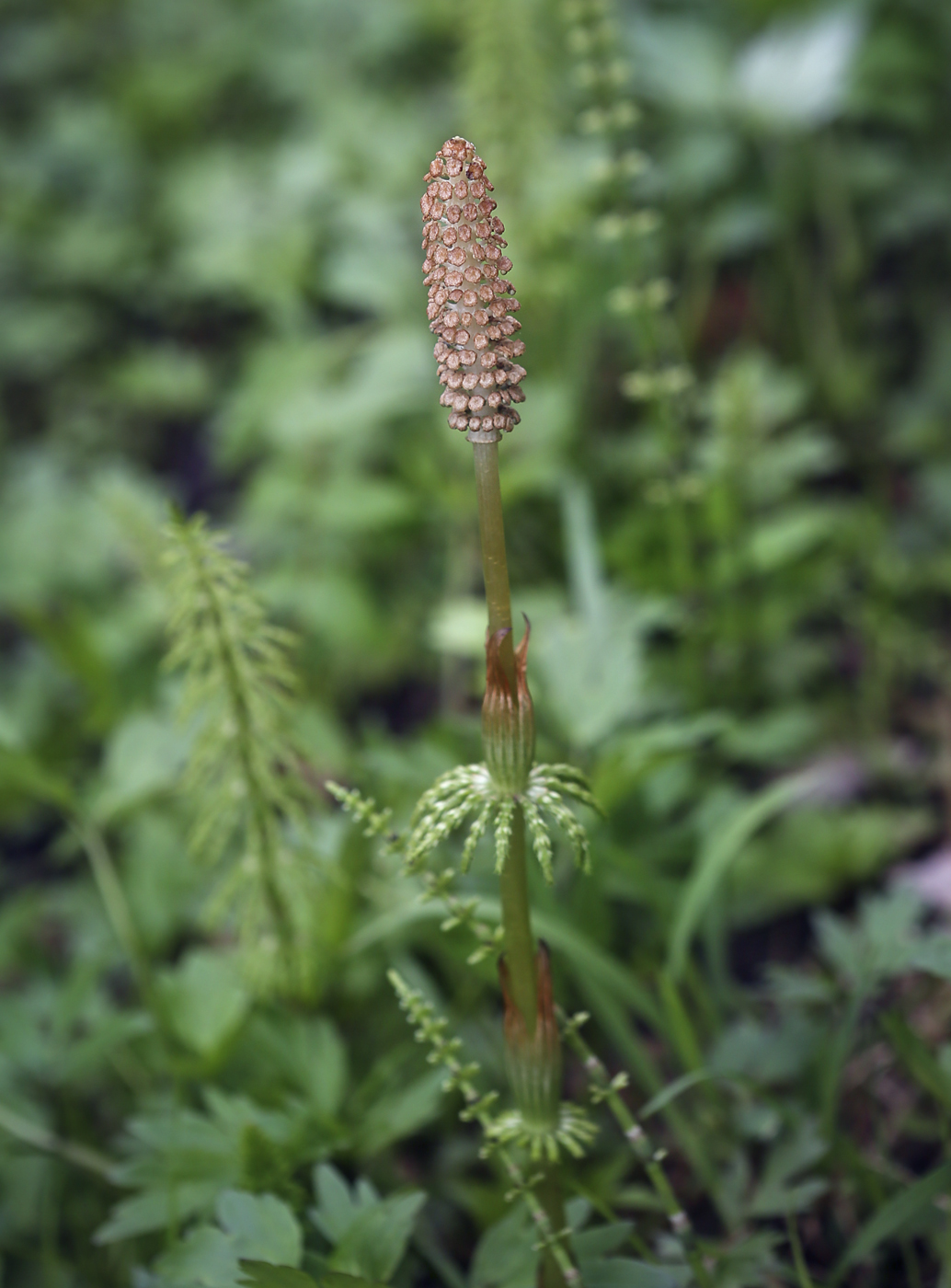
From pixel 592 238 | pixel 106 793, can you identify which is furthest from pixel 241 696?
pixel 592 238

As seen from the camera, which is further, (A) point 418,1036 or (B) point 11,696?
(B) point 11,696

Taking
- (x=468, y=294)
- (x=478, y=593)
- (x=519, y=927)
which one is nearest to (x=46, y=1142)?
(x=519, y=927)

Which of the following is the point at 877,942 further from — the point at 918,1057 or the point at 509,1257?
the point at 509,1257

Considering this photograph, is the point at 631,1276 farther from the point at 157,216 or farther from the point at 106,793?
the point at 157,216

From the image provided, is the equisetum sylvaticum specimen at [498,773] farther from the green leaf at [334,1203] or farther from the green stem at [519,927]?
the green leaf at [334,1203]

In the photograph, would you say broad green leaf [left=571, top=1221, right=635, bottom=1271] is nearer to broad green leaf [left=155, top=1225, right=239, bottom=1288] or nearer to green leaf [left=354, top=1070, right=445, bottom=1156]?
green leaf [left=354, top=1070, right=445, bottom=1156]

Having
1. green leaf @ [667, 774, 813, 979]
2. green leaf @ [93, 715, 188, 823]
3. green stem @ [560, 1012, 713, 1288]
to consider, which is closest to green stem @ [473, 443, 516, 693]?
green stem @ [560, 1012, 713, 1288]
